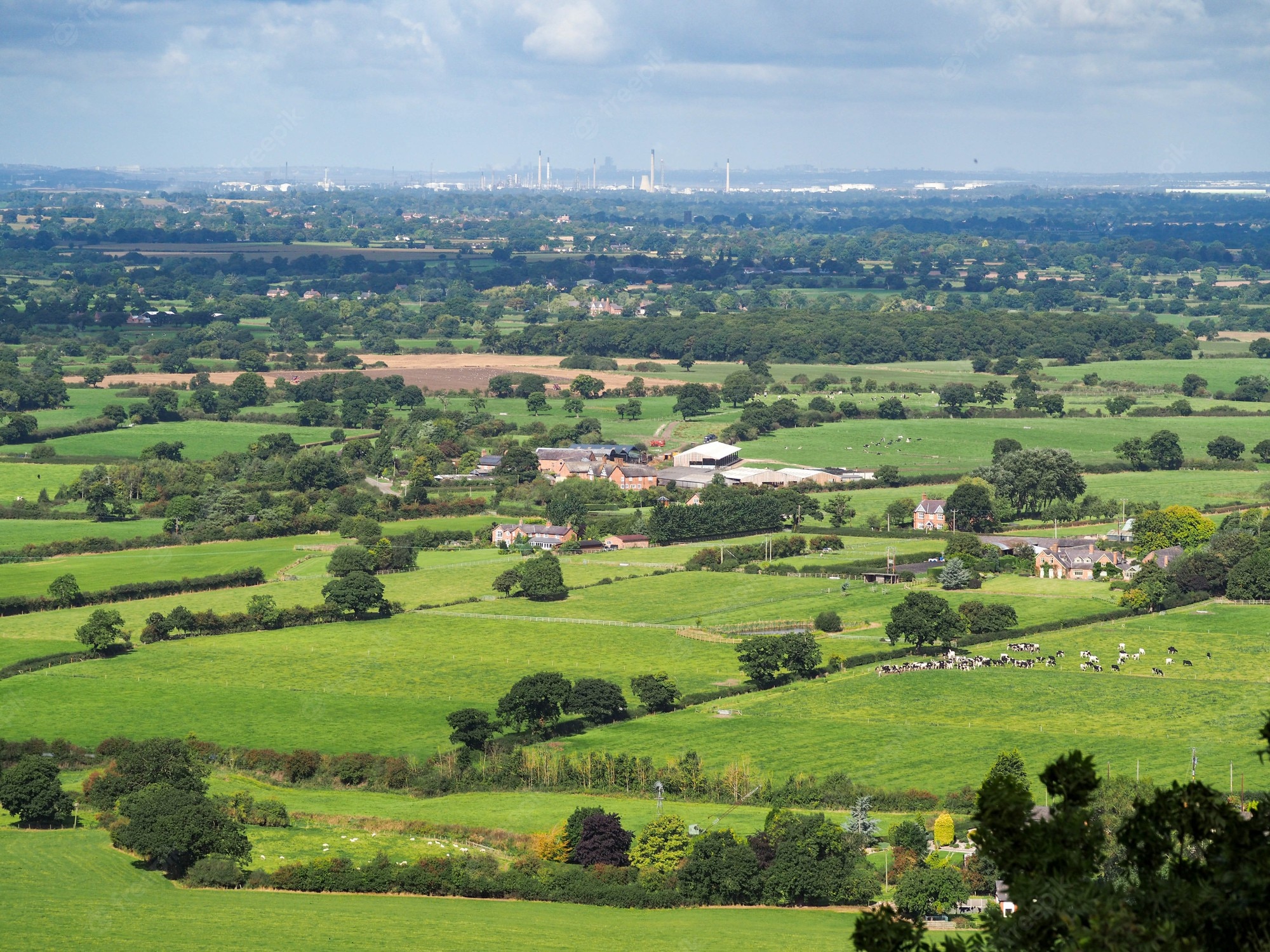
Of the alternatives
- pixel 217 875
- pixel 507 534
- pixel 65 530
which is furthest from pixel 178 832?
pixel 65 530

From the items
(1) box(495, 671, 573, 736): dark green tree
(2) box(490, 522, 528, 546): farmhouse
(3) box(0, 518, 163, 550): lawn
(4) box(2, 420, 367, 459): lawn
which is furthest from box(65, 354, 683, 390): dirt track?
(1) box(495, 671, 573, 736): dark green tree

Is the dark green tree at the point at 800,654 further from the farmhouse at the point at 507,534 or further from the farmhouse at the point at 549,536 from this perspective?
the farmhouse at the point at 507,534

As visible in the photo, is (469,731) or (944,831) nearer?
(944,831)

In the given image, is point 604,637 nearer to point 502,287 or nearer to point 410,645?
point 410,645

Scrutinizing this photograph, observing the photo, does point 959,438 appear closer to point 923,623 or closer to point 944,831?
point 923,623

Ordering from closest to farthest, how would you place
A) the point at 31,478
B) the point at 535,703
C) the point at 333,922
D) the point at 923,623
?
the point at 333,922
the point at 535,703
the point at 923,623
the point at 31,478

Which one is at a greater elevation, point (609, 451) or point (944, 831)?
point (944, 831)

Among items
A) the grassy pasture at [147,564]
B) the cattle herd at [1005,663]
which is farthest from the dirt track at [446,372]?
the cattle herd at [1005,663]
